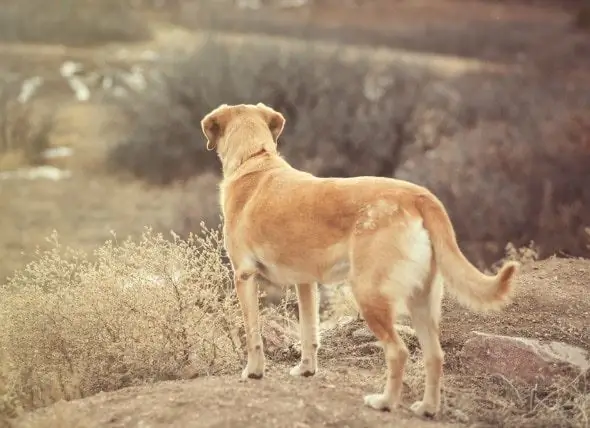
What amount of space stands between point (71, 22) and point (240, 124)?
2330 millimetres

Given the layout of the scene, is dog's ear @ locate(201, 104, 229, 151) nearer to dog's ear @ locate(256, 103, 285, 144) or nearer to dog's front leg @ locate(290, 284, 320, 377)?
dog's ear @ locate(256, 103, 285, 144)

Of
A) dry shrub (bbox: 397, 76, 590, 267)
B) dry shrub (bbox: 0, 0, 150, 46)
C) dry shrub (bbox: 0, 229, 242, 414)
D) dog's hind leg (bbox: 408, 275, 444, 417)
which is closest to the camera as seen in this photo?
dog's hind leg (bbox: 408, 275, 444, 417)

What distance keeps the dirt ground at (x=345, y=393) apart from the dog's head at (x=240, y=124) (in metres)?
1.20

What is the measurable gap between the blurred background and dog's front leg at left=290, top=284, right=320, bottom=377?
200cm

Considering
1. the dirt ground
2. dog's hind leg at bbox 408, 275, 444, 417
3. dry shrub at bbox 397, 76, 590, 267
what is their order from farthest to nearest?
dry shrub at bbox 397, 76, 590, 267 → dog's hind leg at bbox 408, 275, 444, 417 → the dirt ground

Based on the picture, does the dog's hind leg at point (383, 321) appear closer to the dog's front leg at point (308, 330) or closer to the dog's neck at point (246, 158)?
the dog's front leg at point (308, 330)

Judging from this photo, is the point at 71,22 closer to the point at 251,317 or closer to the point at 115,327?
the point at 115,327

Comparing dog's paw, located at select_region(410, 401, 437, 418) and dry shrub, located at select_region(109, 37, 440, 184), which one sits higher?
dry shrub, located at select_region(109, 37, 440, 184)

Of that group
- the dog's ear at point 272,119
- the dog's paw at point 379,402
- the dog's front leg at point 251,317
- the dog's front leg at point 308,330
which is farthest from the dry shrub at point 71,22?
the dog's paw at point 379,402

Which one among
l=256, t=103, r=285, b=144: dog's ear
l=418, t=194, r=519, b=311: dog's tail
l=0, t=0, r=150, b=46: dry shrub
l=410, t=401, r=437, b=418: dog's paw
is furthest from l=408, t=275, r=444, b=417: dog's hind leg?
l=0, t=0, r=150, b=46: dry shrub

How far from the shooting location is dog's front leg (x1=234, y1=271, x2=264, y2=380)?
3.61 metres

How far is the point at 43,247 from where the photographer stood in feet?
16.6

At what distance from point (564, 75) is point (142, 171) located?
3.45 metres

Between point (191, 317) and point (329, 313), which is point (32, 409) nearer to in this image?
point (191, 317)
